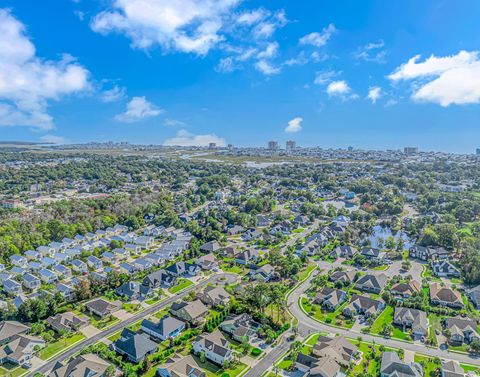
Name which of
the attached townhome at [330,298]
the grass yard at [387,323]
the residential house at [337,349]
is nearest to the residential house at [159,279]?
the attached townhome at [330,298]

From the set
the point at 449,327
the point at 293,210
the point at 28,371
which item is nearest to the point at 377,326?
the point at 449,327

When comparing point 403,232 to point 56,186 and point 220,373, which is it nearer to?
point 220,373

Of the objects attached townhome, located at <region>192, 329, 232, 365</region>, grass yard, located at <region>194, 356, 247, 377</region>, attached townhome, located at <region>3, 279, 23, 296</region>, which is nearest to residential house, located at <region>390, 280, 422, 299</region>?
grass yard, located at <region>194, 356, 247, 377</region>

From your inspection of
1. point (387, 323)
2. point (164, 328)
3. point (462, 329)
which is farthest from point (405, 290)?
point (164, 328)

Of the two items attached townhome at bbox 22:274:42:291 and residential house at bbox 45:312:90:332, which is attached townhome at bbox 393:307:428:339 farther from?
attached townhome at bbox 22:274:42:291

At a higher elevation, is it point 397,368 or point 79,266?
point 79,266

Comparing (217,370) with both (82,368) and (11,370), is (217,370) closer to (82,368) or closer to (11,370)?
(82,368)
